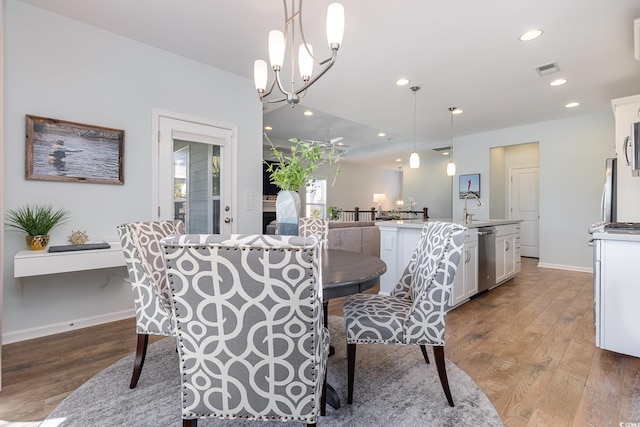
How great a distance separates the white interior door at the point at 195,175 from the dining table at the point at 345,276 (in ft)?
6.36

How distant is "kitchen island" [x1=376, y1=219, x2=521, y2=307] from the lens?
128 inches

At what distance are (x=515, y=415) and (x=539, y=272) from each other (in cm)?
432

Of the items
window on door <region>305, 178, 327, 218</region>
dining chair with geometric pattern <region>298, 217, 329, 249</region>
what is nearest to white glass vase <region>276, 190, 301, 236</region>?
dining chair with geometric pattern <region>298, 217, 329, 249</region>

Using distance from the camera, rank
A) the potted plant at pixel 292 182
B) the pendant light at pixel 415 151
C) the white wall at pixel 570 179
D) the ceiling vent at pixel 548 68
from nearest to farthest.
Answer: the potted plant at pixel 292 182 < the ceiling vent at pixel 548 68 < the pendant light at pixel 415 151 < the white wall at pixel 570 179

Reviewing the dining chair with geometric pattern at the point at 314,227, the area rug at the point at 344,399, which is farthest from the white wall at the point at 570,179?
the dining chair with geometric pattern at the point at 314,227

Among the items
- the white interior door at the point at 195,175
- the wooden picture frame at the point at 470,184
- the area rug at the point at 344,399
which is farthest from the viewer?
the wooden picture frame at the point at 470,184

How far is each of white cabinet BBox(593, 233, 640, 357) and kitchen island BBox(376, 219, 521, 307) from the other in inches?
44.7

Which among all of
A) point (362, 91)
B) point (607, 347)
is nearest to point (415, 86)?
point (362, 91)

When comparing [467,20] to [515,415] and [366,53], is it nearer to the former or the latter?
[366,53]

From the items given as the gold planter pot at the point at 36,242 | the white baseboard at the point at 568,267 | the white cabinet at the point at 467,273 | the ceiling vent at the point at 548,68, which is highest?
the ceiling vent at the point at 548,68

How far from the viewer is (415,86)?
3832mm

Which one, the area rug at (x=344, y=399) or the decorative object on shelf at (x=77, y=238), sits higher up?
the decorative object on shelf at (x=77, y=238)

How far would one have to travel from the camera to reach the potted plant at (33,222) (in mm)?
2293

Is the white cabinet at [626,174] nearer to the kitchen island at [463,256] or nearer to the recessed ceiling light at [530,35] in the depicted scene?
the kitchen island at [463,256]
